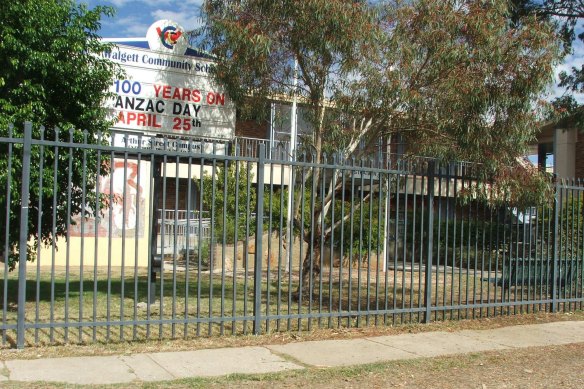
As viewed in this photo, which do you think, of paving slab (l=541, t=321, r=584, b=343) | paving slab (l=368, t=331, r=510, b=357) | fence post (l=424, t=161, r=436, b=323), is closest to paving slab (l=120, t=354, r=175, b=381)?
paving slab (l=368, t=331, r=510, b=357)

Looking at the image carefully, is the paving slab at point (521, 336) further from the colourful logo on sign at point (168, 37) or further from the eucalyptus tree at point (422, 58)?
the colourful logo on sign at point (168, 37)

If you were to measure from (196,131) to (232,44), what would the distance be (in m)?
4.74

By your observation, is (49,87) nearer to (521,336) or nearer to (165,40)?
(165,40)

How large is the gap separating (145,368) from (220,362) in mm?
821

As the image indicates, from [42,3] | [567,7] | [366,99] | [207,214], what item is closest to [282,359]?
[366,99]

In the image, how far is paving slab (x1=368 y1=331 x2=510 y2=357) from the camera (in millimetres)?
7991

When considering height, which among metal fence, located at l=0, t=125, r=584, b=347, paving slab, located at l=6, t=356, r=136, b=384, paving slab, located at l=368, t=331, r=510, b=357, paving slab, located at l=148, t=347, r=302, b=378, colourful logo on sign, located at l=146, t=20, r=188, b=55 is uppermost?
colourful logo on sign, located at l=146, t=20, r=188, b=55

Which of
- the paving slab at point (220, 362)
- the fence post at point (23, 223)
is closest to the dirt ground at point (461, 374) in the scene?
the paving slab at point (220, 362)

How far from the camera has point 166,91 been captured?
598 inches

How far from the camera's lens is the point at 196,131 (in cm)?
1537

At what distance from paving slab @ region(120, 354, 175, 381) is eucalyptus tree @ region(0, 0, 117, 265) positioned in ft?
8.89

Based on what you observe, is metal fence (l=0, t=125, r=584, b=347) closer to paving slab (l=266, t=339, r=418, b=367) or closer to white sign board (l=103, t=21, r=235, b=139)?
paving slab (l=266, t=339, r=418, b=367)

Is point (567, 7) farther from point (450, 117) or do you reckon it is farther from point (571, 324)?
point (571, 324)

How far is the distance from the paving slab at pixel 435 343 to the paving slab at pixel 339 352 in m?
0.22
